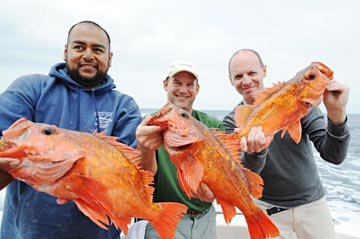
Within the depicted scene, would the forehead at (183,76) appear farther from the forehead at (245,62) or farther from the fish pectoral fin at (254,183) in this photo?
the fish pectoral fin at (254,183)

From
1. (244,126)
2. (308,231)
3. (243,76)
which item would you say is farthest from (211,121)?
(308,231)

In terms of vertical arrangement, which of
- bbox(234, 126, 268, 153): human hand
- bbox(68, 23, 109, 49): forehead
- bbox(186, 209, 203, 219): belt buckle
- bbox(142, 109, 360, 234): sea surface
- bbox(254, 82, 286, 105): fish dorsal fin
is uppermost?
bbox(68, 23, 109, 49): forehead

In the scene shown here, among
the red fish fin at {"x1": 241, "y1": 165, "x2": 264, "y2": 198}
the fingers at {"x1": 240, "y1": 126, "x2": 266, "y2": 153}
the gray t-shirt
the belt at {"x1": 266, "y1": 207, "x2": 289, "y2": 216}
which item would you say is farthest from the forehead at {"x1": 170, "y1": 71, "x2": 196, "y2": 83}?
the belt at {"x1": 266, "y1": 207, "x2": 289, "y2": 216}

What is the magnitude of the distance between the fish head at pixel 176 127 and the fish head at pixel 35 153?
71 cm

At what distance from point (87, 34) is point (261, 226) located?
248cm

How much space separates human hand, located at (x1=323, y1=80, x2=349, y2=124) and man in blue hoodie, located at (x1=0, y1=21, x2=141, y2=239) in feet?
6.39

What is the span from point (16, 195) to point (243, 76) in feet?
9.89

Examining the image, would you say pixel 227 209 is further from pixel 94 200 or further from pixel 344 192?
pixel 344 192

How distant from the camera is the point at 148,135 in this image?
2.42 m

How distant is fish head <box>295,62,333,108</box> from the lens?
2.79 metres

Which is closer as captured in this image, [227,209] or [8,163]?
[8,163]

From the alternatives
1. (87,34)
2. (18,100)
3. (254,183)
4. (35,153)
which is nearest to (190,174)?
(254,183)

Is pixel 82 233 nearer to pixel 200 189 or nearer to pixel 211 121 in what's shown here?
pixel 200 189

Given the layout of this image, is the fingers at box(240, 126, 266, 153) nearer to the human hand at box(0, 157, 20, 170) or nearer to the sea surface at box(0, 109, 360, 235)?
the human hand at box(0, 157, 20, 170)
